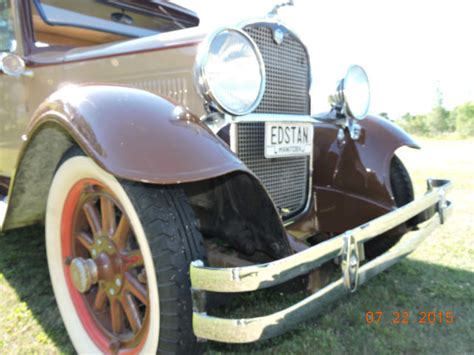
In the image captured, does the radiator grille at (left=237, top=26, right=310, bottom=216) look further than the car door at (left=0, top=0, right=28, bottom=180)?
No

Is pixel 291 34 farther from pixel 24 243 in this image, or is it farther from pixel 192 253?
pixel 24 243

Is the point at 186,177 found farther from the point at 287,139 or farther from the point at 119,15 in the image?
the point at 119,15

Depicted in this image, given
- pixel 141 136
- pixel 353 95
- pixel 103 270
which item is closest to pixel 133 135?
pixel 141 136

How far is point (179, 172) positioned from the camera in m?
1.35

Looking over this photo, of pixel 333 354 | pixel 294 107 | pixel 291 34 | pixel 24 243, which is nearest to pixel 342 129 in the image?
pixel 294 107

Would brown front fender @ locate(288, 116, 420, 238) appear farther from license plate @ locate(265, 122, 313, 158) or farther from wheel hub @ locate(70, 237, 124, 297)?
wheel hub @ locate(70, 237, 124, 297)

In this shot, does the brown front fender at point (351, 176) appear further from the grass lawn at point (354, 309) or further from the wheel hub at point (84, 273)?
the wheel hub at point (84, 273)

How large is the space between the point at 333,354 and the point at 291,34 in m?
1.58

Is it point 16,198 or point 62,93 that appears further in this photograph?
point 16,198

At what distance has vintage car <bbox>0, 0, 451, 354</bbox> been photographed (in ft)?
4.59
